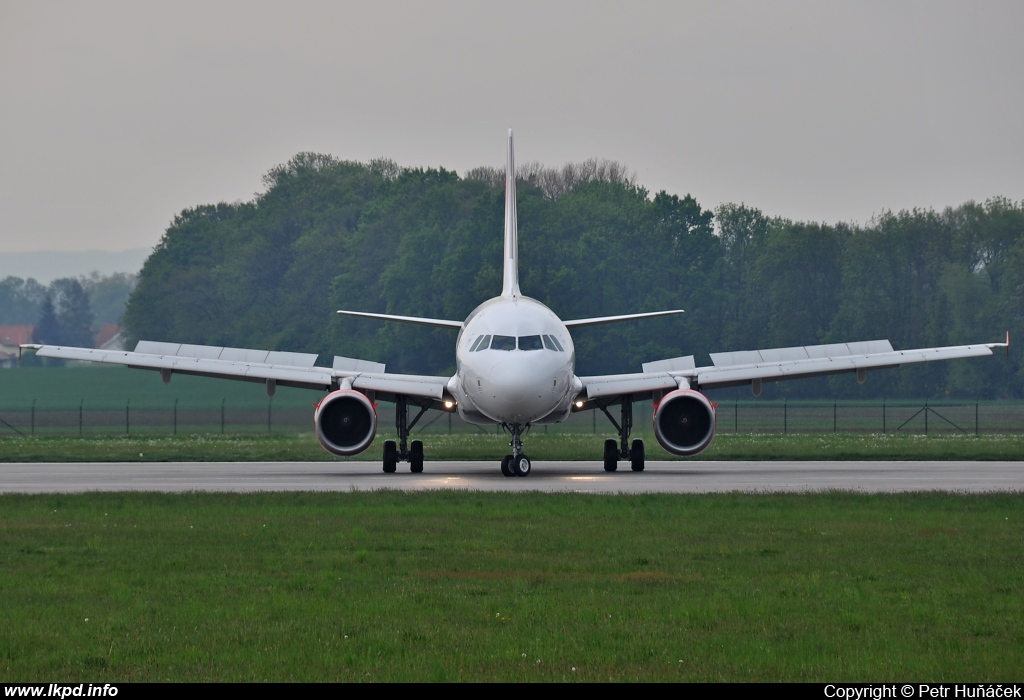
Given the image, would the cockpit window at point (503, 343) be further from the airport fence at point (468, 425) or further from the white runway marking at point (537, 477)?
the airport fence at point (468, 425)

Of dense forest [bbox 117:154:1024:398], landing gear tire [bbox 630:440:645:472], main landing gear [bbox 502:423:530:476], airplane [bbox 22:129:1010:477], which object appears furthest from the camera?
dense forest [bbox 117:154:1024:398]

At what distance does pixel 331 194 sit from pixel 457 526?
102768mm

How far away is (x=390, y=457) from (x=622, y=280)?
56.9 m

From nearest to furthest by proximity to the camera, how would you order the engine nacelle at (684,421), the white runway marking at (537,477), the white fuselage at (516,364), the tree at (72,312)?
the white runway marking at (537,477) → the white fuselage at (516,364) → the engine nacelle at (684,421) → the tree at (72,312)

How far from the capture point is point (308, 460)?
139ft

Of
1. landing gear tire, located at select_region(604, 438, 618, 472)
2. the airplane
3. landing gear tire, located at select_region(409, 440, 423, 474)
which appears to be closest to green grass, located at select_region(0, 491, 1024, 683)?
the airplane

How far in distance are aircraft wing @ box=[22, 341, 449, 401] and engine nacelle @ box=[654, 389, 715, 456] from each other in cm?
549

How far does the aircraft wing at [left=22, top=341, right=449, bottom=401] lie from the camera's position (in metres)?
35.1

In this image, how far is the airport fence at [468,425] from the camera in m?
56.4

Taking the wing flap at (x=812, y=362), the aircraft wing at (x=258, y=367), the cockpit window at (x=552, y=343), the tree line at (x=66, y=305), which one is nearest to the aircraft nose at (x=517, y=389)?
the cockpit window at (x=552, y=343)

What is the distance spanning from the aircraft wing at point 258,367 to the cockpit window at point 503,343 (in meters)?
Answer: 4.44

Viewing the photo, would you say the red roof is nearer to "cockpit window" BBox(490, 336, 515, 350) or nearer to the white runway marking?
the white runway marking

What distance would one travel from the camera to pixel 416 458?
34781 millimetres

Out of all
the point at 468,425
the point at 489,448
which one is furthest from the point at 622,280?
the point at 489,448
